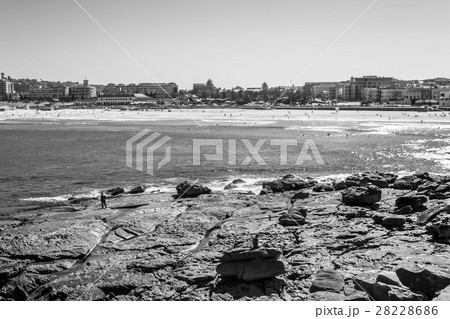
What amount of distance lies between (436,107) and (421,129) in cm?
5321

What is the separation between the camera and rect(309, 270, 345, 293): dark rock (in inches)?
350

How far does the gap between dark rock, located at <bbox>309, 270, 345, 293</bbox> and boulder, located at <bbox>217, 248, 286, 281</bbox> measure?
679mm

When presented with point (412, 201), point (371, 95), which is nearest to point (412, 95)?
point (371, 95)

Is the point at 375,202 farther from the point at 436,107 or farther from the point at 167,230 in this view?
the point at 436,107

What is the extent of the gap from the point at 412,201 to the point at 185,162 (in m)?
18.8

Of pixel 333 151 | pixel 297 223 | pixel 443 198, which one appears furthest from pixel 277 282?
pixel 333 151

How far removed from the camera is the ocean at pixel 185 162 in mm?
24000

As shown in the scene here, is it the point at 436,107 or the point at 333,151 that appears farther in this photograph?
the point at 436,107

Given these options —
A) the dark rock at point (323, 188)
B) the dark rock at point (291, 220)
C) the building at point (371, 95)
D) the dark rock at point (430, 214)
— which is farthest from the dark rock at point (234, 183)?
the building at point (371, 95)

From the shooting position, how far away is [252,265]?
30.8 feet

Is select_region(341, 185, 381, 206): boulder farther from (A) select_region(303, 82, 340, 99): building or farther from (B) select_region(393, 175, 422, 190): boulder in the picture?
(A) select_region(303, 82, 340, 99): building

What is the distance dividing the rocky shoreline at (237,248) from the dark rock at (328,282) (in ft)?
0.07

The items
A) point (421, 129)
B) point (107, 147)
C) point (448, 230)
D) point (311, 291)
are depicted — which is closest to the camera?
point (311, 291)

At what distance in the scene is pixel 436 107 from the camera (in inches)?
4173
